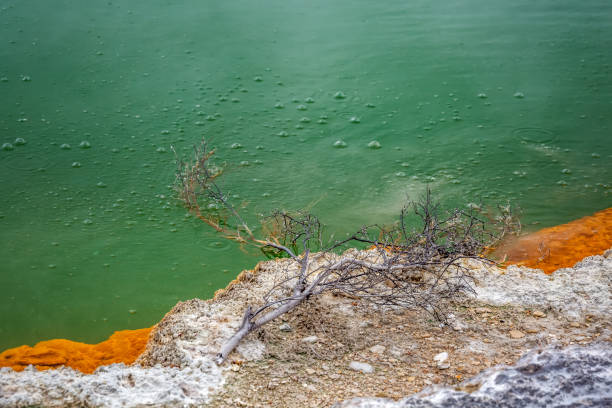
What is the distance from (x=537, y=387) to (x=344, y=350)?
0.74m

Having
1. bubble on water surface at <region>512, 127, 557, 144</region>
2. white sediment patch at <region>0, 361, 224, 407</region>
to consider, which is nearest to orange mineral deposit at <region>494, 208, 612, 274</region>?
bubble on water surface at <region>512, 127, 557, 144</region>

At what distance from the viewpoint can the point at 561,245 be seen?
312 cm

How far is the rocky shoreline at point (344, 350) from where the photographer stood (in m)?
1.61

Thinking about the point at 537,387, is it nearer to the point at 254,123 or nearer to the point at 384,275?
the point at 384,275

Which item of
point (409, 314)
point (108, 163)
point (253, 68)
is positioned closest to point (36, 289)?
point (108, 163)

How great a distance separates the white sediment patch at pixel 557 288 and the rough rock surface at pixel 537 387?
2.18 feet

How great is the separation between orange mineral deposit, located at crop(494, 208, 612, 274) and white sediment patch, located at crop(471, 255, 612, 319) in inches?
16.1

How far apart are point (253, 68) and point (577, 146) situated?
294cm

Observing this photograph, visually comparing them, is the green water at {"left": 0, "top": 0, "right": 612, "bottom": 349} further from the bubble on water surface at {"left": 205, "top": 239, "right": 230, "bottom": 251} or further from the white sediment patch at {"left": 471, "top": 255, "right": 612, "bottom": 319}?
the white sediment patch at {"left": 471, "top": 255, "right": 612, "bottom": 319}

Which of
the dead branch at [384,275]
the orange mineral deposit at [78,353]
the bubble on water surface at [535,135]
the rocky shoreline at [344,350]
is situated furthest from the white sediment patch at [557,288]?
the bubble on water surface at [535,135]

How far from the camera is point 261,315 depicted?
84.9 inches

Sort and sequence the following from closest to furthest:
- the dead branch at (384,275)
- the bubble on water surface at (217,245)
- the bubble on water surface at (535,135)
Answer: the dead branch at (384,275) → the bubble on water surface at (217,245) → the bubble on water surface at (535,135)

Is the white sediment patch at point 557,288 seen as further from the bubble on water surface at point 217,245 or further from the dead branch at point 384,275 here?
the bubble on water surface at point 217,245

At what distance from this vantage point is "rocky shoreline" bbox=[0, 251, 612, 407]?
1607 mm
